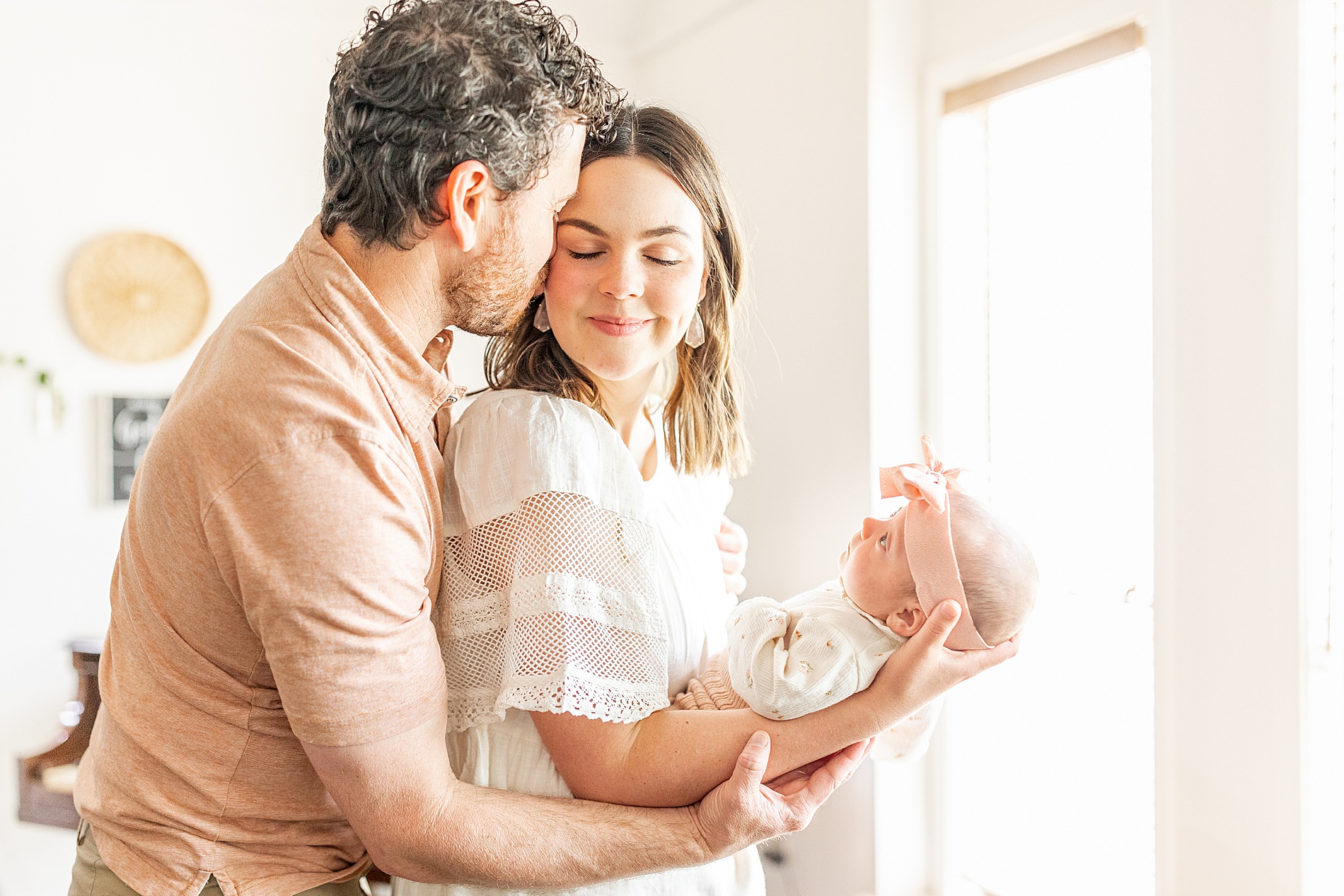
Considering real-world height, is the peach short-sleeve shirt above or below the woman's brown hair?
below

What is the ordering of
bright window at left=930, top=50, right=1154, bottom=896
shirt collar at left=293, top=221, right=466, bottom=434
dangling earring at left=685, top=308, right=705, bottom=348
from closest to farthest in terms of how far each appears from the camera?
shirt collar at left=293, top=221, right=466, bottom=434 < dangling earring at left=685, top=308, right=705, bottom=348 < bright window at left=930, top=50, right=1154, bottom=896

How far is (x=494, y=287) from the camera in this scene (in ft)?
3.90

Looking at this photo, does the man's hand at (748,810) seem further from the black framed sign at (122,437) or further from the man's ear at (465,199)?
the black framed sign at (122,437)

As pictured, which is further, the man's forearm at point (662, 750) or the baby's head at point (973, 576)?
the baby's head at point (973, 576)

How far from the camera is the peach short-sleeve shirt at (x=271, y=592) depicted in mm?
967

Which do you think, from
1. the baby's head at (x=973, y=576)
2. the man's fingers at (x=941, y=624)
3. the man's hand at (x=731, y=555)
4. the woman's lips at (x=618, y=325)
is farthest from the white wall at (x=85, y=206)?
the man's fingers at (x=941, y=624)

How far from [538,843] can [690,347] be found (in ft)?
2.84

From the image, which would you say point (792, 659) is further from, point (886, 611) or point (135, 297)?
point (135, 297)

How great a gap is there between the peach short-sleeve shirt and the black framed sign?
2247mm

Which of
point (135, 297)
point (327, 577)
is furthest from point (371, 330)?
point (135, 297)

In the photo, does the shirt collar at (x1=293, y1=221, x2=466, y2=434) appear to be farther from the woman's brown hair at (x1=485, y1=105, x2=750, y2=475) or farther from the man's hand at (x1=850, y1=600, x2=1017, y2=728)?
the man's hand at (x1=850, y1=600, x2=1017, y2=728)

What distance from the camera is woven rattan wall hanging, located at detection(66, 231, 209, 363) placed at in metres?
3.11

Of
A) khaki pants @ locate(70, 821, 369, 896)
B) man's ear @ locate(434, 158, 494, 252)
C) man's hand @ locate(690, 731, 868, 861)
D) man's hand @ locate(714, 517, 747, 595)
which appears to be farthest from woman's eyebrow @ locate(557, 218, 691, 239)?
khaki pants @ locate(70, 821, 369, 896)

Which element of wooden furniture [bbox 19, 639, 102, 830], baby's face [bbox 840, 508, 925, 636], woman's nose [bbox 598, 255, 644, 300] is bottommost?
wooden furniture [bbox 19, 639, 102, 830]
